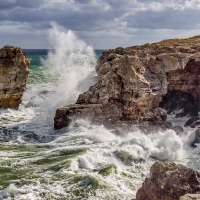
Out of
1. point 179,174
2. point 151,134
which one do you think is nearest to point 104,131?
point 151,134

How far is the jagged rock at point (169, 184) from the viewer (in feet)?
32.1

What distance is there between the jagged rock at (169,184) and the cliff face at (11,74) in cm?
1726

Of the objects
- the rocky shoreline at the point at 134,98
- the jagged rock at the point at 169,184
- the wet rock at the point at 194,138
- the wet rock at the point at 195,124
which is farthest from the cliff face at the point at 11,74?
the jagged rock at the point at 169,184

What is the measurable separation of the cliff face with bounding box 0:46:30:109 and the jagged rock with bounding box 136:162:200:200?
17.3m

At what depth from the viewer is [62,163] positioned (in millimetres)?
14516

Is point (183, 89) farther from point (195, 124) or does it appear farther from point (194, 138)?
point (194, 138)

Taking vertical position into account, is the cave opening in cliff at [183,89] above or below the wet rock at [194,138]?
above

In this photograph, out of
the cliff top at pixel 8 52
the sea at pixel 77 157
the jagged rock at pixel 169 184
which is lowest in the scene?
the sea at pixel 77 157

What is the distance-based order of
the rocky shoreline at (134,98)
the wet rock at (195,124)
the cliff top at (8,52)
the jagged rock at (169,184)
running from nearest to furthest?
the jagged rock at (169,184) < the rocky shoreline at (134,98) < the wet rock at (195,124) < the cliff top at (8,52)

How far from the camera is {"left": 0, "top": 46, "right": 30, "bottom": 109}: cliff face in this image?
2523 centimetres

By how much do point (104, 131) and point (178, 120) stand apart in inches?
296

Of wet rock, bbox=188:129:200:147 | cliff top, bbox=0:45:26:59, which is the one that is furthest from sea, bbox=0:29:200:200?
cliff top, bbox=0:45:26:59

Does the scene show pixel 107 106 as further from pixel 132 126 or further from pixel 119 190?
pixel 119 190

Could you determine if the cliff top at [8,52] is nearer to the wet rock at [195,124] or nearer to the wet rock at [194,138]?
the wet rock at [195,124]
